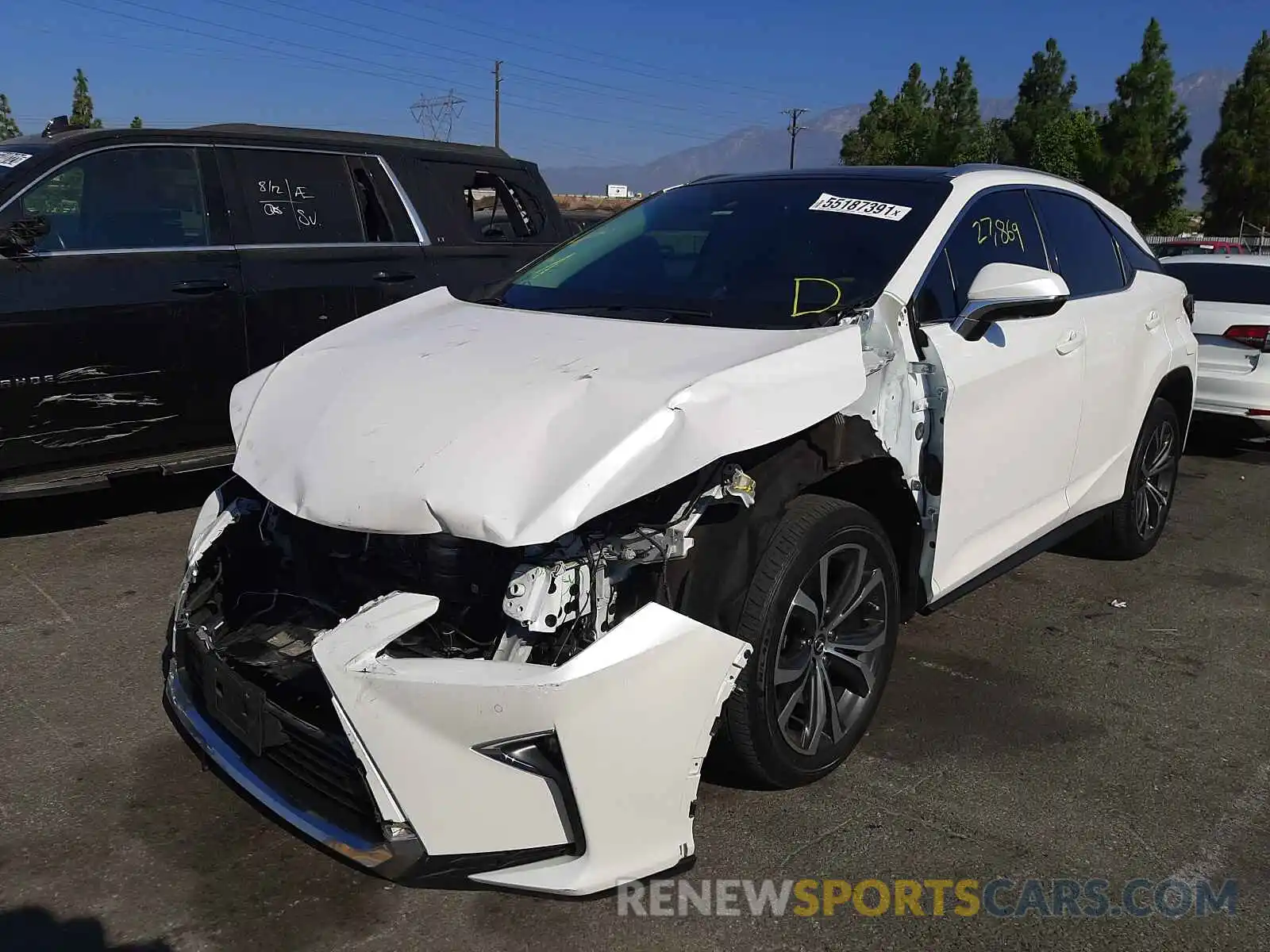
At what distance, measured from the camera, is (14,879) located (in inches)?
101

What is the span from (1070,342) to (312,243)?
12.8ft

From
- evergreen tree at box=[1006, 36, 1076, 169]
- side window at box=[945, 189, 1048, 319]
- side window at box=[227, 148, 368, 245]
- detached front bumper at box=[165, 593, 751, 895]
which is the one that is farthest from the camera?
evergreen tree at box=[1006, 36, 1076, 169]

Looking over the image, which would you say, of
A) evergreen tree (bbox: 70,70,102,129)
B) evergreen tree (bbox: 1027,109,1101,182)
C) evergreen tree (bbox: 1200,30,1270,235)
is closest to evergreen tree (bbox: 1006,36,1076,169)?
evergreen tree (bbox: 1027,109,1101,182)

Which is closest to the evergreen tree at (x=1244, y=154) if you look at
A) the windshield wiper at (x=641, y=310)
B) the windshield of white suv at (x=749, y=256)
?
the windshield of white suv at (x=749, y=256)

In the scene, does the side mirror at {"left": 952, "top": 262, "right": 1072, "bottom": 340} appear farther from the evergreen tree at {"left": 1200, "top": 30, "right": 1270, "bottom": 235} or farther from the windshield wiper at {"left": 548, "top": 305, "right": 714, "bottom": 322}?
the evergreen tree at {"left": 1200, "top": 30, "right": 1270, "bottom": 235}

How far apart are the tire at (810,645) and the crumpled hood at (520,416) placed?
31 cm

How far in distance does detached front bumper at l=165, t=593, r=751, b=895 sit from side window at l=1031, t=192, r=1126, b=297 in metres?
2.69

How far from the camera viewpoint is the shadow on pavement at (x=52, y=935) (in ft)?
7.69

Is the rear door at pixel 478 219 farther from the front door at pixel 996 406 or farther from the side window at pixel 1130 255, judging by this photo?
the side window at pixel 1130 255

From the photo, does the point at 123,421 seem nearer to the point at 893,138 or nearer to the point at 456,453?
the point at 456,453

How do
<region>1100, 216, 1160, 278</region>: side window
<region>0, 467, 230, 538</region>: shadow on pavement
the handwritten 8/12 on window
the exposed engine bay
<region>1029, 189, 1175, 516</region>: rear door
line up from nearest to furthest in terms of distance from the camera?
A: the exposed engine bay
the handwritten 8/12 on window
<region>1029, 189, 1175, 516</region>: rear door
<region>1100, 216, 1160, 278</region>: side window
<region>0, 467, 230, 538</region>: shadow on pavement

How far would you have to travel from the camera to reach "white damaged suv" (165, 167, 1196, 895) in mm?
2189

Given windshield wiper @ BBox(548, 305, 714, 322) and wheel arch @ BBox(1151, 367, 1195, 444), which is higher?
windshield wiper @ BBox(548, 305, 714, 322)

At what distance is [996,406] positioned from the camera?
3453mm
